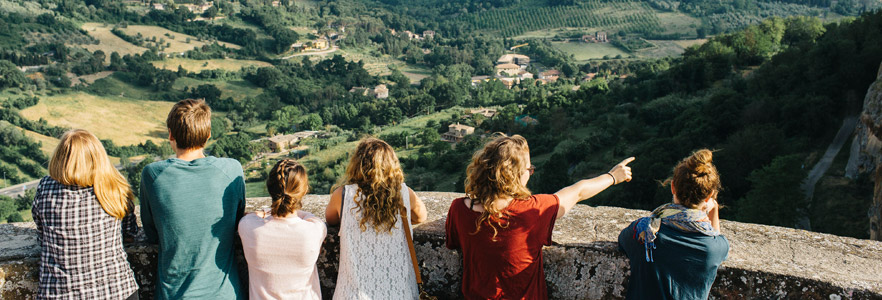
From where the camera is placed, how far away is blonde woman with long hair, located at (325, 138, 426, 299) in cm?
233

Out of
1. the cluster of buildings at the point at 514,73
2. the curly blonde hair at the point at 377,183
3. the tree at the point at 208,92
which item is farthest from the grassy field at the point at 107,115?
the curly blonde hair at the point at 377,183

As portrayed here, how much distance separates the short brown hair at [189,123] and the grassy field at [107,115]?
208 ft

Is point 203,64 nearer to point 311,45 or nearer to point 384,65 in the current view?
point 311,45

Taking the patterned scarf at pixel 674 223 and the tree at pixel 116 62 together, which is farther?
the tree at pixel 116 62

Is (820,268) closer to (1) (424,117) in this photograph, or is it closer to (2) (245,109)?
(1) (424,117)

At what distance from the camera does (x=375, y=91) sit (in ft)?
263

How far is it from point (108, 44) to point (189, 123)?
10265cm

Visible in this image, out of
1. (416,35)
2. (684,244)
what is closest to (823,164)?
(684,244)

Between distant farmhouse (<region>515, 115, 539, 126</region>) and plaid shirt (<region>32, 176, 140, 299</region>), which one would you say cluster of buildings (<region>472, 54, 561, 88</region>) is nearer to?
distant farmhouse (<region>515, 115, 539, 126</region>)

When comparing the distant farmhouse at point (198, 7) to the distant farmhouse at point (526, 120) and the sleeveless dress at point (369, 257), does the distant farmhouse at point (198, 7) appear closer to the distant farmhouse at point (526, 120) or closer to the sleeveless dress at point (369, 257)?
the distant farmhouse at point (526, 120)

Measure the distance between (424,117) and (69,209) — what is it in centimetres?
6323

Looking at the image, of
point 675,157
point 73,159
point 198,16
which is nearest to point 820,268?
point 73,159

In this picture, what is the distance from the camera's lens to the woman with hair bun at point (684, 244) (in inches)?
85.7

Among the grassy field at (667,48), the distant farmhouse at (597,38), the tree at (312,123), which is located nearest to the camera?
the tree at (312,123)
